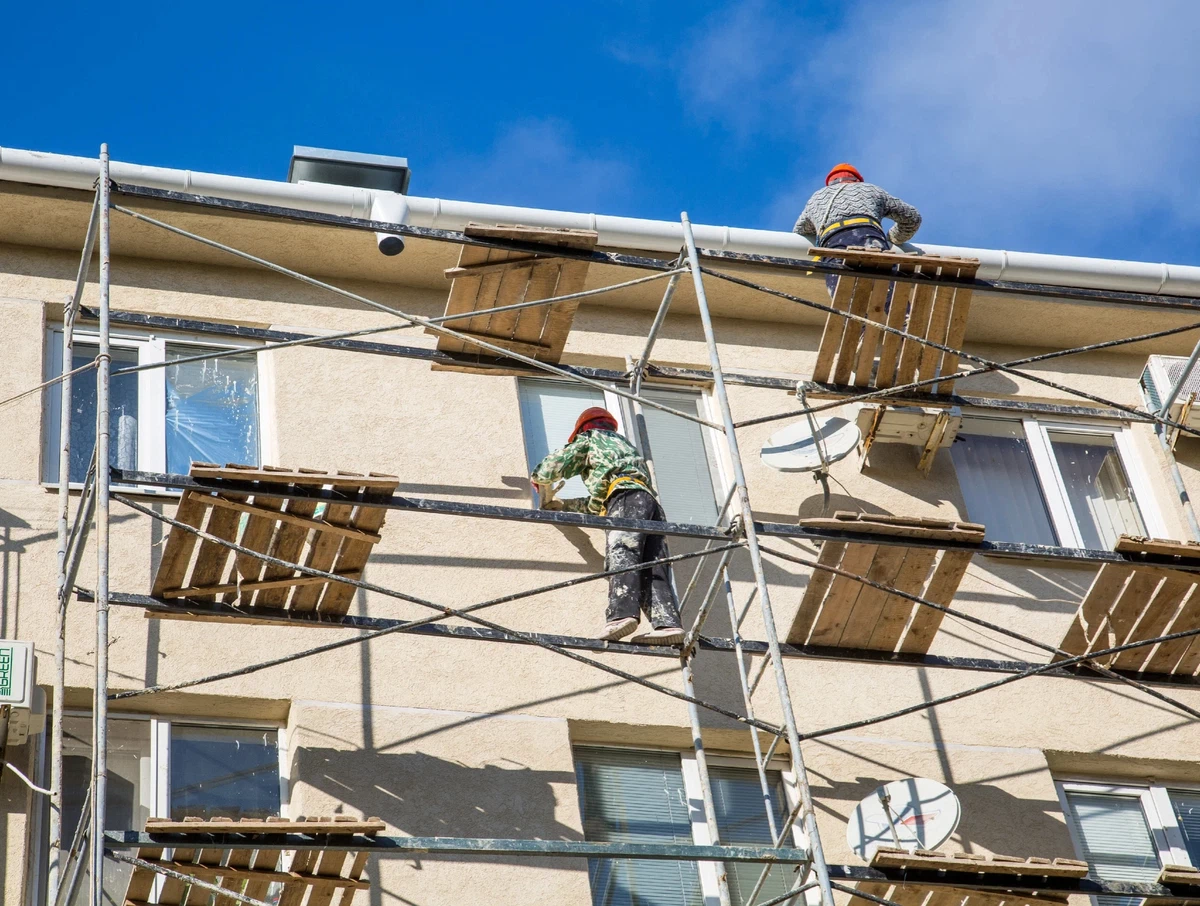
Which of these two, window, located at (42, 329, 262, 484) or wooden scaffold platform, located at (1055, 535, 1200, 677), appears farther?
window, located at (42, 329, 262, 484)

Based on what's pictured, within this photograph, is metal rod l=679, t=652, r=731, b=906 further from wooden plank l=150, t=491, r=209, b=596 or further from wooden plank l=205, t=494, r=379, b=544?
wooden plank l=150, t=491, r=209, b=596

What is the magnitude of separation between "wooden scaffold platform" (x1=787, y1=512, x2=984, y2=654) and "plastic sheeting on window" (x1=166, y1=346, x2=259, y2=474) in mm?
3352

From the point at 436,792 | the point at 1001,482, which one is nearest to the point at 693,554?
the point at 436,792

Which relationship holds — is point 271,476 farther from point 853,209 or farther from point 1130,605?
point 853,209

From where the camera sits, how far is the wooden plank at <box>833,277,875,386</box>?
9445 millimetres

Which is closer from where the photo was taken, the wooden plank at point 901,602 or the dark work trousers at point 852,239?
the wooden plank at point 901,602

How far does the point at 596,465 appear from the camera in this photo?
930 cm

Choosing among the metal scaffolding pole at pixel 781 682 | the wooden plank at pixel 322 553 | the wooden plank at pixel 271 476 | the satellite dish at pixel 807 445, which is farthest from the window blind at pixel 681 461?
the wooden plank at pixel 271 476

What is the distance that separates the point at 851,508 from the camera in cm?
1048

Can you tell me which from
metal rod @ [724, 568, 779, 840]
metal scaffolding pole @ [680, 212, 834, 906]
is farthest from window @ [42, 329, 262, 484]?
metal scaffolding pole @ [680, 212, 834, 906]

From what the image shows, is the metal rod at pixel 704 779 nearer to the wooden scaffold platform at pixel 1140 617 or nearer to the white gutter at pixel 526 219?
the wooden scaffold platform at pixel 1140 617

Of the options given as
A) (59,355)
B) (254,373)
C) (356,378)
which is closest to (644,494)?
(356,378)

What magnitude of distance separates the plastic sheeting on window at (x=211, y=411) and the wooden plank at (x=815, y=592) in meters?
3.27

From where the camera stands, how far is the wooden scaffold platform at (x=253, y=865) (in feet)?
21.7
